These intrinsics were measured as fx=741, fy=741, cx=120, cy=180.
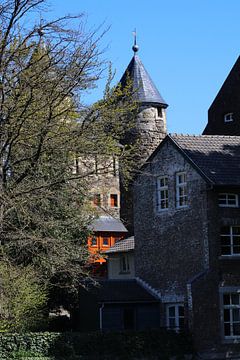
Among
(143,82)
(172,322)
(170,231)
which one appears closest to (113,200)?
(143,82)

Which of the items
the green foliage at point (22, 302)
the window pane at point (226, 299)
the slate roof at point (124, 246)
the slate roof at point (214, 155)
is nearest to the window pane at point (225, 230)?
the slate roof at point (214, 155)

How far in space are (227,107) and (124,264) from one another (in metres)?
11.6

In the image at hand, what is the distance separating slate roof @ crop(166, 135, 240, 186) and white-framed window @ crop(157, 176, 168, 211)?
207 centimetres

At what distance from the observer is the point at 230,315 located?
31703mm

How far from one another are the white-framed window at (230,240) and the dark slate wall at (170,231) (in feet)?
2.87

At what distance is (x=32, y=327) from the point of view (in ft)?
108

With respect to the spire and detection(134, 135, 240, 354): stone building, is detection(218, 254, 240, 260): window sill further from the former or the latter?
the spire

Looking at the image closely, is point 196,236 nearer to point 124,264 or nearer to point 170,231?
point 170,231

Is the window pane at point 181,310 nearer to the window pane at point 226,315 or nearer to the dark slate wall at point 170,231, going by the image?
the dark slate wall at point 170,231

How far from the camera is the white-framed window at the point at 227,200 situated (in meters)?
32.4

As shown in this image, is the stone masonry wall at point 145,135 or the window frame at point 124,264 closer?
the window frame at point 124,264

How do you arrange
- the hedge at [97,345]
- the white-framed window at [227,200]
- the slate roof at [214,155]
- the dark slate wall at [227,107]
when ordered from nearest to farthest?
1. the hedge at [97,345]
2. the slate roof at [214,155]
3. the white-framed window at [227,200]
4. the dark slate wall at [227,107]

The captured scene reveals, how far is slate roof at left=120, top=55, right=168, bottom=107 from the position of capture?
53.3m

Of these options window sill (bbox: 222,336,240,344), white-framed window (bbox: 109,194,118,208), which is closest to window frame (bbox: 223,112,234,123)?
window sill (bbox: 222,336,240,344)
